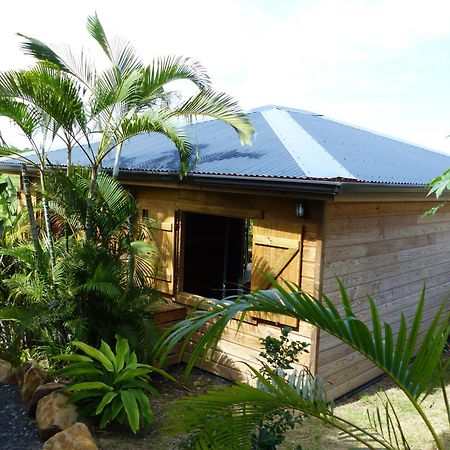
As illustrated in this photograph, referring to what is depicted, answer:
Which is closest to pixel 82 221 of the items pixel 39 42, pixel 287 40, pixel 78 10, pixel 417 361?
pixel 39 42

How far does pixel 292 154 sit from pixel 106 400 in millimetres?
3539

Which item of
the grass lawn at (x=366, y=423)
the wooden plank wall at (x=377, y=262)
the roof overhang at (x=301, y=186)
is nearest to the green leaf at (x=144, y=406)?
the grass lawn at (x=366, y=423)

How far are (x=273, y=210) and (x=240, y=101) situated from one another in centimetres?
151

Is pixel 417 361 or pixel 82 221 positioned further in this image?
pixel 82 221

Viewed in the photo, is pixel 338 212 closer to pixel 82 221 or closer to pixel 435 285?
pixel 82 221

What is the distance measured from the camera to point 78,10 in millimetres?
6938

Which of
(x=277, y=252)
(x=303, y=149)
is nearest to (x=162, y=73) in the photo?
(x=303, y=149)

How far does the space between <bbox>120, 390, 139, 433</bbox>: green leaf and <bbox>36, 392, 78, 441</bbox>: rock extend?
1.66 ft

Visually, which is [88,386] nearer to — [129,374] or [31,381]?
[129,374]

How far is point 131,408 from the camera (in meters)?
4.39

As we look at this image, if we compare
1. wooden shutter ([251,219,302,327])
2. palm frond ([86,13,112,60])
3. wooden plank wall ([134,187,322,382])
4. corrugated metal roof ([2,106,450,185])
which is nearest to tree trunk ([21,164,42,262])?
corrugated metal roof ([2,106,450,185])

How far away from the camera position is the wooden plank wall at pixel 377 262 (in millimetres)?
5531

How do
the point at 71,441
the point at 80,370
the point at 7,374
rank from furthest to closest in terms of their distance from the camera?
the point at 7,374
the point at 80,370
the point at 71,441

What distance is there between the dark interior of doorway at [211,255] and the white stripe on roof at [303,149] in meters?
2.00
